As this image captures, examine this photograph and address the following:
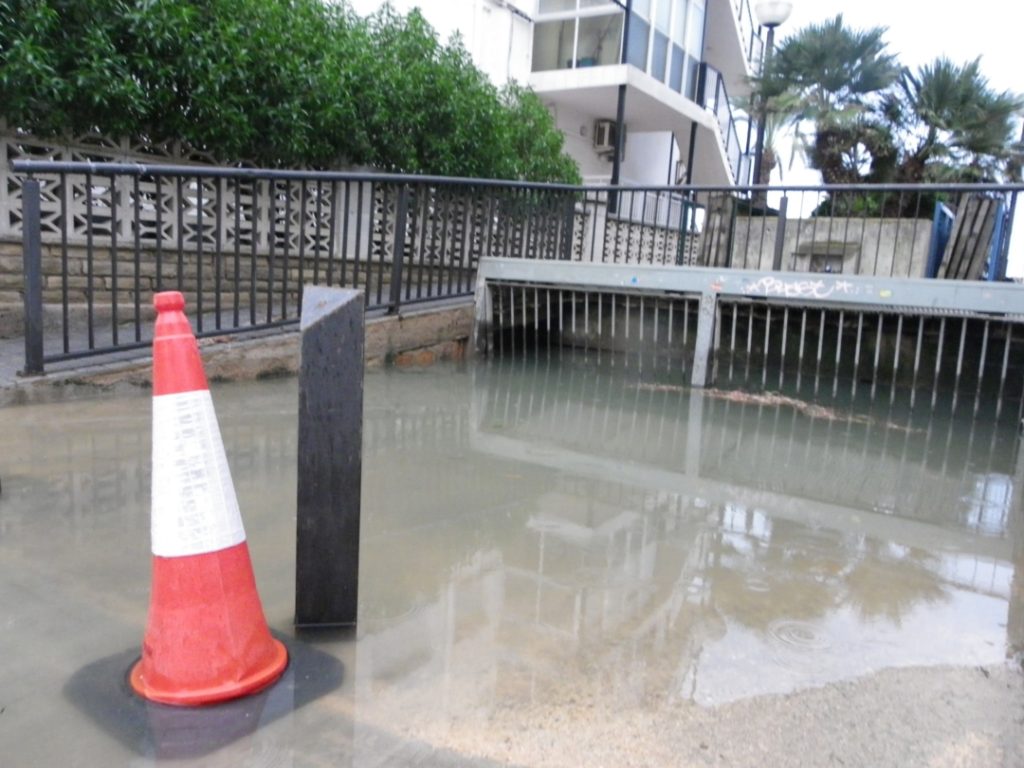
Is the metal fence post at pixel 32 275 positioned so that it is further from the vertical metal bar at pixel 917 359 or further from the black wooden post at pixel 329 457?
the vertical metal bar at pixel 917 359

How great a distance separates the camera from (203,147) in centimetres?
730

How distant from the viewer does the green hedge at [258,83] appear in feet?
19.0

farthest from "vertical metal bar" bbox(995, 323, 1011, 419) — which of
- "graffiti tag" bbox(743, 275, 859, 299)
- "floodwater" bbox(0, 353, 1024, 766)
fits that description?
"floodwater" bbox(0, 353, 1024, 766)

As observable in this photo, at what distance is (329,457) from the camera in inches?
84.7

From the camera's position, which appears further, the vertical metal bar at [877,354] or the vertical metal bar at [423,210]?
the vertical metal bar at [423,210]

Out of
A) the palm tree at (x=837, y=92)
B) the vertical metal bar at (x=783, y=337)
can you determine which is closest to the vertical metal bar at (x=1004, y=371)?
the vertical metal bar at (x=783, y=337)

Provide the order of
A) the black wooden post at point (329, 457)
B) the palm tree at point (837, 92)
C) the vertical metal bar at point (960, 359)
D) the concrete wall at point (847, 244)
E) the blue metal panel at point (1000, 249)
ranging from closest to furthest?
the black wooden post at point (329, 457), the vertical metal bar at point (960, 359), the blue metal panel at point (1000, 249), the concrete wall at point (847, 244), the palm tree at point (837, 92)

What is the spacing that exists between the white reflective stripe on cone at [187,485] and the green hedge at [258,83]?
482cm

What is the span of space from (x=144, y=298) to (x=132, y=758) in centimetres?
545

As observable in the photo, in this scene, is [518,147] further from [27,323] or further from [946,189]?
[27,323]

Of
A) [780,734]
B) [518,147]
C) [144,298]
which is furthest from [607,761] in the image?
[518,147]

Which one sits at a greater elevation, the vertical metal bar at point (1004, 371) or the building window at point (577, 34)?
the building window at point (577, 34)

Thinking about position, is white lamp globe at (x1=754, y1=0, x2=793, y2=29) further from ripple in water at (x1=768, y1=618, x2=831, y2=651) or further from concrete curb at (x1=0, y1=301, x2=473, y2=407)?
ripple in water at (x1=768, y1=618, x2=831, y2=651)

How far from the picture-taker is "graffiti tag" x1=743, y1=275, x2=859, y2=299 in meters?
5.84
